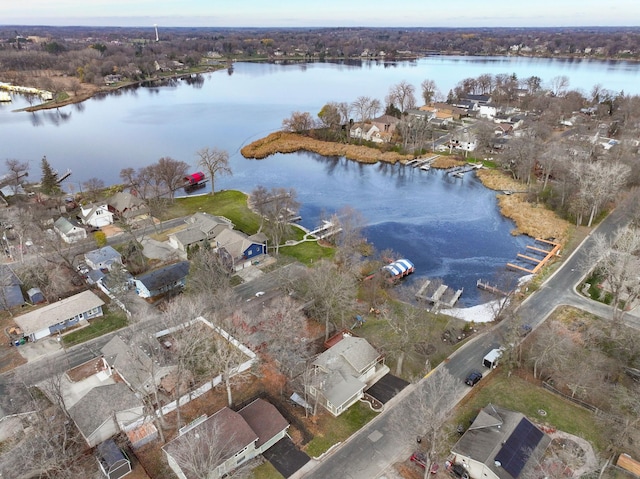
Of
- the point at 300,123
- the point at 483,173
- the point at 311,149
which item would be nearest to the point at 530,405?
the point at 483,173

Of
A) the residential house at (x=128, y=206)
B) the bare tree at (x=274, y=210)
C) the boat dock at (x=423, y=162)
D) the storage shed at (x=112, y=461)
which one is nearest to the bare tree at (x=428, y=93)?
the boat dock at (x=423, y=162)

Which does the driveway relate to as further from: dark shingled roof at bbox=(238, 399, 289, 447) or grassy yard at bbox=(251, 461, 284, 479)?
dark shingled roof at bbox=(238, 399, 289, 447)

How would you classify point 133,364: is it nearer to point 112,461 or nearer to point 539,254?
point 112,461

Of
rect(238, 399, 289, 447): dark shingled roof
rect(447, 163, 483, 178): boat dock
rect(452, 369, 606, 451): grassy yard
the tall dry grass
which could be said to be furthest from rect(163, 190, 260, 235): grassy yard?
rect(447, 163, 483, 178): boat dock

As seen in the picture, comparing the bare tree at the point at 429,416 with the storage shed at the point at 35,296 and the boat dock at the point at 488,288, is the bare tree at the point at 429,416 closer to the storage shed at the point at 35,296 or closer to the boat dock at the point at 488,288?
the boat dock at the point at 488,288

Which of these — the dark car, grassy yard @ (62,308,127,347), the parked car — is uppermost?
grassy yard @ (62,308,127,347)

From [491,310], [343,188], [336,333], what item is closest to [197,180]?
[343,188]
